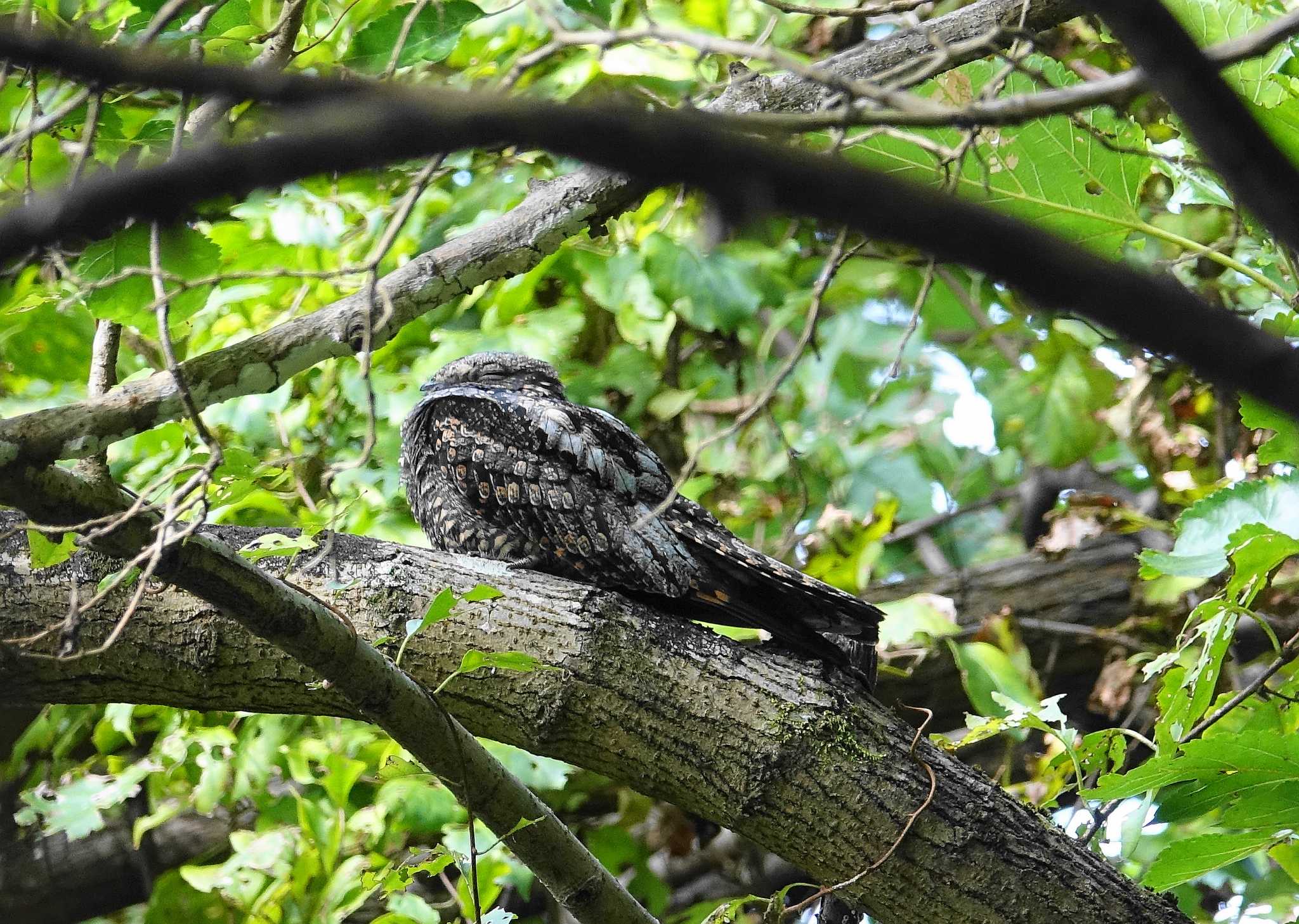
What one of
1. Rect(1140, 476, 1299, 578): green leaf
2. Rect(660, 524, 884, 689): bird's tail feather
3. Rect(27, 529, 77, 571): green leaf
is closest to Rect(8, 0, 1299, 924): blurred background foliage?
Rect(1140, 476, 1299, 578): green leaf

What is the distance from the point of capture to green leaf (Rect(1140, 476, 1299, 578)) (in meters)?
2.40

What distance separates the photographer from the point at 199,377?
211cm

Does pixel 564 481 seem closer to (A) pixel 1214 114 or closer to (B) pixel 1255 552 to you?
(B) pixel 1255 552

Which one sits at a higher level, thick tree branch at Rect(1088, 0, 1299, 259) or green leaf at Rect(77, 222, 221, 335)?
green leaf at Rect(77, 222, 221, 335)

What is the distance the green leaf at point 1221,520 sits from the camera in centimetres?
240

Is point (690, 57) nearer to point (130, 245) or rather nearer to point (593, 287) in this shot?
point (593, 287)

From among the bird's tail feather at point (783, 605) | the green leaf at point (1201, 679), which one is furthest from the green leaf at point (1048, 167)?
the bird's tail feather at point (783, 605)

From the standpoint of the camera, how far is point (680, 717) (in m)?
2.27

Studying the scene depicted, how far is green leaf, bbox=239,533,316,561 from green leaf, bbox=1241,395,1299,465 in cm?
173

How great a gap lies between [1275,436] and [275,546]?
2075 mm

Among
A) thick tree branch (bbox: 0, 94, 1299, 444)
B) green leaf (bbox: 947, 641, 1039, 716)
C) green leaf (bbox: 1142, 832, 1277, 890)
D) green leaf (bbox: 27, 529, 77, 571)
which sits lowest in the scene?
green leaf (bbox: 1142, 832, 1277, 890)

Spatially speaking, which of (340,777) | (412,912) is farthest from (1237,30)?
(340,777)

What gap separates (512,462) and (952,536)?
3.08 m

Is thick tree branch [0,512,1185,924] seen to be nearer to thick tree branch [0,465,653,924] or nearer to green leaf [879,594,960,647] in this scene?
thick tree branch [0,465,653,924]
